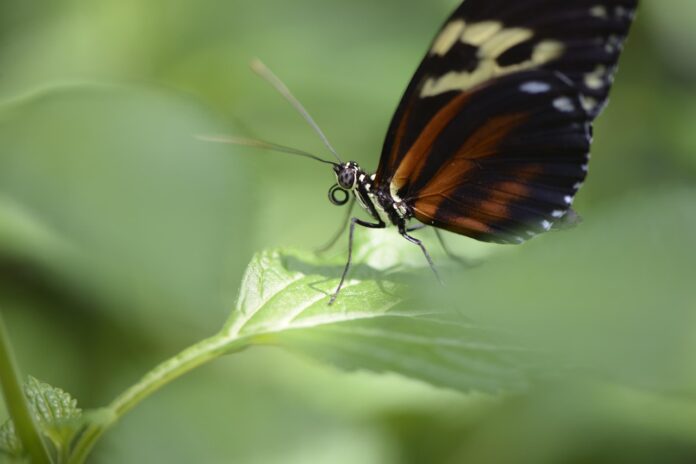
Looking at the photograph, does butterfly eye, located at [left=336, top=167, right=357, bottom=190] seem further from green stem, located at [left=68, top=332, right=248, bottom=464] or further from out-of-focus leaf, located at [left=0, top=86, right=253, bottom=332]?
green stem, located at [left=68, top=332, right=248, bottom=464]

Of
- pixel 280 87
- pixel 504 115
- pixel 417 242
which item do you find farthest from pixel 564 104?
pixel 280 87

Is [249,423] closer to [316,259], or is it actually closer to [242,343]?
[316,259]

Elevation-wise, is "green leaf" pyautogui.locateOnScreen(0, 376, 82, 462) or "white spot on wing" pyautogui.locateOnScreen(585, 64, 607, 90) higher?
"green leaf" pyautogui.locateOnScreen(0, 376, 82, 462)

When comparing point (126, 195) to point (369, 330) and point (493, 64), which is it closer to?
point (493, 64)

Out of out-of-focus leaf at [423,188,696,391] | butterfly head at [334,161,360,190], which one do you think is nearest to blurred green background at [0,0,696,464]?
out-of-focus leaf at [423,188,696,391]

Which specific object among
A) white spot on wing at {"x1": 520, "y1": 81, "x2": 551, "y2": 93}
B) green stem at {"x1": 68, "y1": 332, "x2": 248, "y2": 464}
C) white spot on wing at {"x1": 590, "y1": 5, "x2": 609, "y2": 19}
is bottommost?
white spot on wing at {"x1": 520, "y1": 81, "x2": 551, "y2": 93}

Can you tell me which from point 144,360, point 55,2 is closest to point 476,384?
point 144,360
